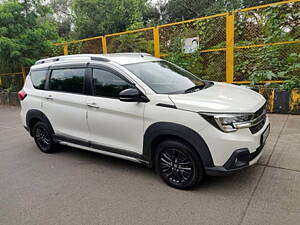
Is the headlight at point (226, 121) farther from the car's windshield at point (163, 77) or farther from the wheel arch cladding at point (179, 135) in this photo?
the car's windshield at point (163, 77)

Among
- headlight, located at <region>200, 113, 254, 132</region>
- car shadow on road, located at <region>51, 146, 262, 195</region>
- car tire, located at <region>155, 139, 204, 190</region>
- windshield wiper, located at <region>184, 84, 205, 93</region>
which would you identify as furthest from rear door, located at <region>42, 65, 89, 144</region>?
headlight, located at <region>200, 113, 254, 132</region>

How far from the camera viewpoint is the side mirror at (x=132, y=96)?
3.19 meters

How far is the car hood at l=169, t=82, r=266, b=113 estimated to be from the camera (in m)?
2.88

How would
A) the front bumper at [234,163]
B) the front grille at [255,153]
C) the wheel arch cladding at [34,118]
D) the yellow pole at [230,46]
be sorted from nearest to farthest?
the front bumper at [234,163]
the front grille at [255,153]
the wheel arch cladding at [34,118]
the yellow pole at [230,46]

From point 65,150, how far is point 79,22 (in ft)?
63.2

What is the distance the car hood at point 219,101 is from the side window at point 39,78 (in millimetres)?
2709

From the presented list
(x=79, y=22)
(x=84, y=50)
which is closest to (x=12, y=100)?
(x=84, y=50)

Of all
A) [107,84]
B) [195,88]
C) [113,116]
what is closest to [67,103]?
[107,84]

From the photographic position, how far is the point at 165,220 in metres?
2.65

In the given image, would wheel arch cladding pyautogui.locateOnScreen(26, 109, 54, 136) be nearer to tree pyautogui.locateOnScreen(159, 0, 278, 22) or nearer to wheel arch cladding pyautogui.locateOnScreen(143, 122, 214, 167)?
wheel arch cladding pyautogui.locateOnScreen(143, 122, 214, 167)

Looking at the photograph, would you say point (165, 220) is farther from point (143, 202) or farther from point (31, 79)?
point (31, 79)

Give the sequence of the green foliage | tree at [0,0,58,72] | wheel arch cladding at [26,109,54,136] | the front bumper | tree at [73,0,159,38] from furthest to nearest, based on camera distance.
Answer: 1. tree at [73,0,159,38]
2. tree at [0,0,58,72]
3. the green foliage
4. wheel arch cladding at [26,109,54,136]
5. the front bumper

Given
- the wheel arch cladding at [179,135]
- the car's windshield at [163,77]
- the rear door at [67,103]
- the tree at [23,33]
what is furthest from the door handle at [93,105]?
the tree at [23,33]

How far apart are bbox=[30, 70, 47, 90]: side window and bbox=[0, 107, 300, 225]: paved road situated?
139cm
